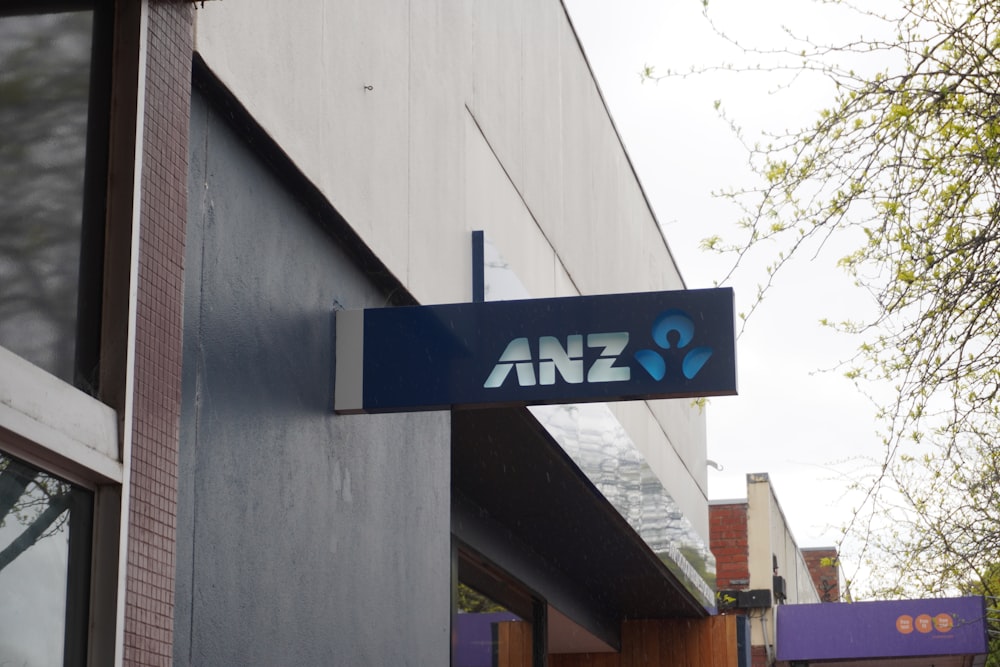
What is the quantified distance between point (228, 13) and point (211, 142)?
0.46 metres

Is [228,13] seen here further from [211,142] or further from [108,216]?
[108,216]

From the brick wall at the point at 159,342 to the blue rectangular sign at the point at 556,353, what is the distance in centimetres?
156

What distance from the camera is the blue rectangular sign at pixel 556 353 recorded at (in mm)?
5703

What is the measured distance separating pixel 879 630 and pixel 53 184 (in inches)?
731

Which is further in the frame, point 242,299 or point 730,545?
point 730,545

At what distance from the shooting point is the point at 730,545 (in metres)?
25.7

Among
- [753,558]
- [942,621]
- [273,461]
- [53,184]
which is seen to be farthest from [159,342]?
[753,558]

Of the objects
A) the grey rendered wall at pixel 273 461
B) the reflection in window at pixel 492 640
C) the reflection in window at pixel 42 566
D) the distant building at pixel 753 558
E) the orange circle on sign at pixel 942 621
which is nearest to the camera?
the reflection in window at pixel 42 566

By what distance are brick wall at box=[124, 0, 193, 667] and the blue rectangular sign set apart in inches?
61.5

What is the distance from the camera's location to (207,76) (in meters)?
4.98

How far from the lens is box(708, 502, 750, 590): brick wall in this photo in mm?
25250

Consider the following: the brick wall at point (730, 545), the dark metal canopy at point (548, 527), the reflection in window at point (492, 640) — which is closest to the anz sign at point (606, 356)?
the dark metal canopy at point (548, 527)

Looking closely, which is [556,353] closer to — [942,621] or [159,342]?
[159,342]

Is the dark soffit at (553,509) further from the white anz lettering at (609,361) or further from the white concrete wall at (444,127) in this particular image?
the white anz lettering at (609,361)
